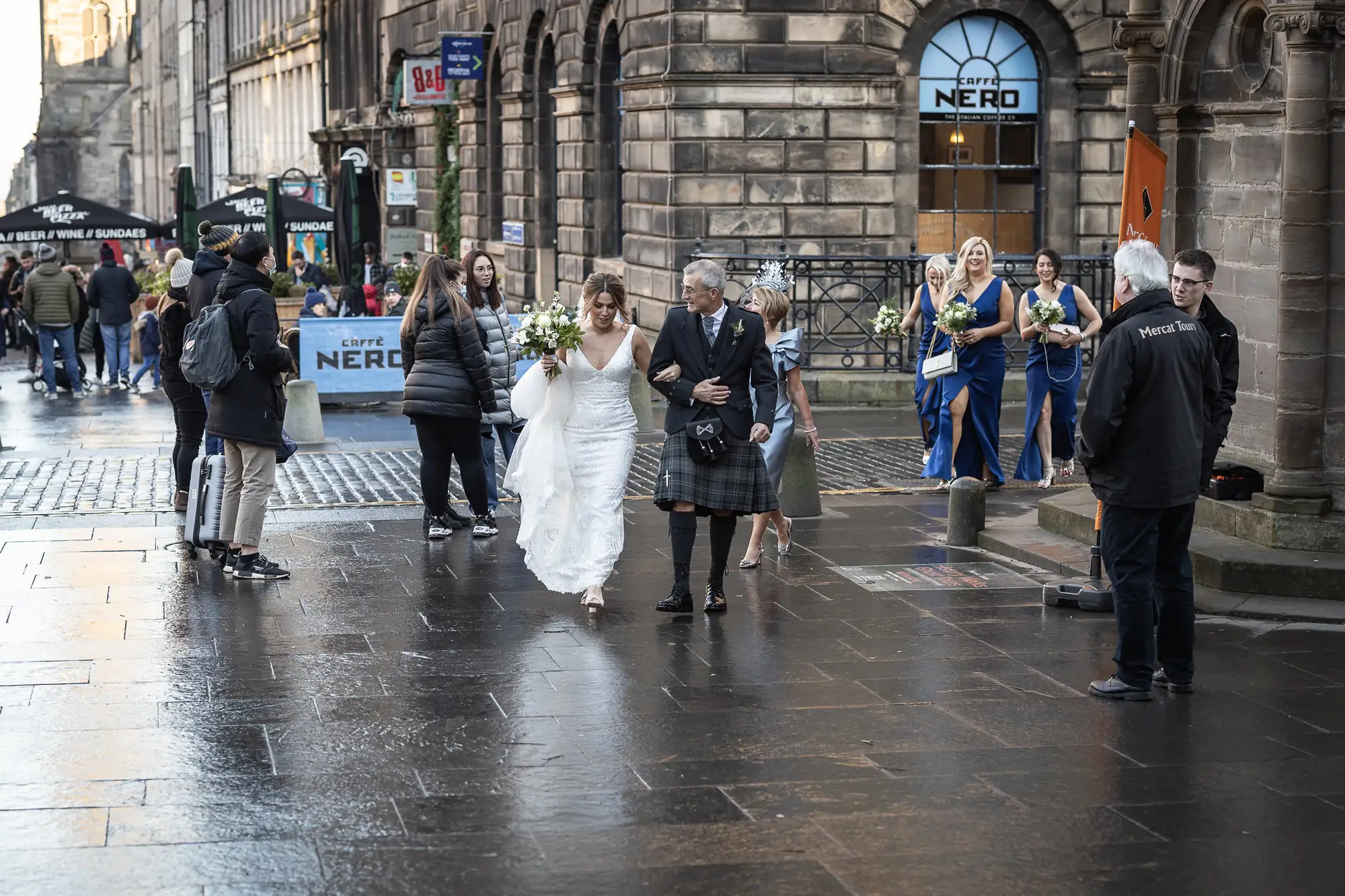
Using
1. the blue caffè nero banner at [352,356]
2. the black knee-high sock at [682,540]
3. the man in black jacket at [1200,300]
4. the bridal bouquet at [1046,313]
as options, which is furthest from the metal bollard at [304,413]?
the man in black jacket at [1200,300]

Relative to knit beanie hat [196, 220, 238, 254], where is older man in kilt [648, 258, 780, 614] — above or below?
below

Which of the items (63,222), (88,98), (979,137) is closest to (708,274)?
(979,137)

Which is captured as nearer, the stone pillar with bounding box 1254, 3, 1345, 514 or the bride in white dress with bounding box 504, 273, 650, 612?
the stone pillar with bounding box 1254, 3, 1345, 514

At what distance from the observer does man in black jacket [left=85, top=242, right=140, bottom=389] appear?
25.1m

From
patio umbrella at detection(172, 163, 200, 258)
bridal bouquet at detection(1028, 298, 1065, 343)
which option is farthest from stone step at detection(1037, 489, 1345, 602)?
patio umbrella at detection(172, 163, 200, 258)

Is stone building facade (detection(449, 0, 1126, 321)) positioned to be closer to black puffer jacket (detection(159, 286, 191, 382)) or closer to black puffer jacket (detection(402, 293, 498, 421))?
black puffer jacket (detection(159, 286, 191, 382))

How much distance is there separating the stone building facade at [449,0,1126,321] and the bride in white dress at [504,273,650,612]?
503 inches

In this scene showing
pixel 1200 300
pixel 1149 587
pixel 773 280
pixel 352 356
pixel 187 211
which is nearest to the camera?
pixel 1149 587

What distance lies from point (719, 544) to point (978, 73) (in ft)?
48.4

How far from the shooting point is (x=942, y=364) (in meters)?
14.1

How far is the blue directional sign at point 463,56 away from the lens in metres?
33.0

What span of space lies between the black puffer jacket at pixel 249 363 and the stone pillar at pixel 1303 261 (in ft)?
17.5

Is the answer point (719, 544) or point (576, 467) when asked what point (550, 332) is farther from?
point (719, 544)

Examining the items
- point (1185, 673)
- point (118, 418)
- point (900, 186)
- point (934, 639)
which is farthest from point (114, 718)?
point (900, 186)
